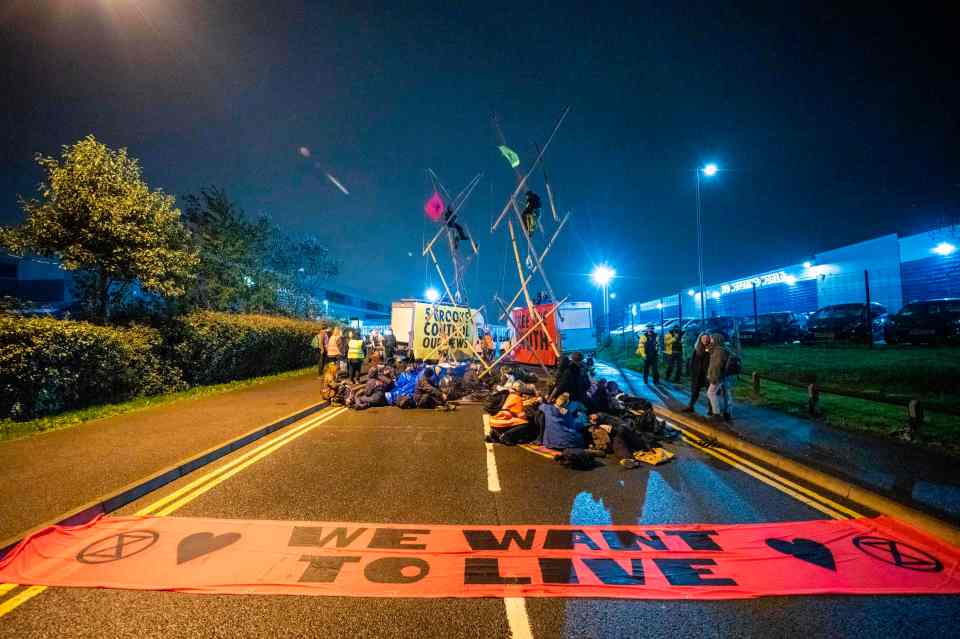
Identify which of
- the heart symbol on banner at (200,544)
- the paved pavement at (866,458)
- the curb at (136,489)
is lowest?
the heart symbol on banner at (200,544)

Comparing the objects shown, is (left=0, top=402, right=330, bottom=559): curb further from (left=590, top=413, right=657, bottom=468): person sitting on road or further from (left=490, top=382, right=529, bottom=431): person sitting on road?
(left=590, top=413, right=657, bottom=468): person sitting on road

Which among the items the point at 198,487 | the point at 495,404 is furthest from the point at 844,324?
the point at 198,487

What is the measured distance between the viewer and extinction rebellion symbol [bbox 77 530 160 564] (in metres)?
3.28

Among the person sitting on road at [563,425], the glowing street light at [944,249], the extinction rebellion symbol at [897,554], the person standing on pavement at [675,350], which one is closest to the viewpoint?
the extinction rebellion symbol at [897,554]

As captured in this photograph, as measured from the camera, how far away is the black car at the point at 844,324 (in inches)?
639

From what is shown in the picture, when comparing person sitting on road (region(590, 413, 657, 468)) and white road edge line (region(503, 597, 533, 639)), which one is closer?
white road edge line (region(503, 597, 533, 639))

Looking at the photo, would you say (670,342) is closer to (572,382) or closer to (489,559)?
(572,382)

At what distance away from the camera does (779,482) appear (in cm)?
508

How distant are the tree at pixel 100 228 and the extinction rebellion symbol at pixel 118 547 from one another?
9409mm

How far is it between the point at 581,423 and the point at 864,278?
55.4ft

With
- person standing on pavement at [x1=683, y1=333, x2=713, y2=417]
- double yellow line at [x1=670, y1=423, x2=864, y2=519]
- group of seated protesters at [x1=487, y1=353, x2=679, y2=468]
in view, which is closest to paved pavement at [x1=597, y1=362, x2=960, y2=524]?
double yellow line at [x1=670, y1=423, x2=864, y2=519]

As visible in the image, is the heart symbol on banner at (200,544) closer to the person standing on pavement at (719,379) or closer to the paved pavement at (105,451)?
the paved pavement at (105,451)

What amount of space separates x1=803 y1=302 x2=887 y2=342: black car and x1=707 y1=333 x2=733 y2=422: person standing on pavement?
41.4 ft

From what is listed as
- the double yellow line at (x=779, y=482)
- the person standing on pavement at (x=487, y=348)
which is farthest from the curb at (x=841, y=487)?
the person standing on pavement at (x=487, y=348)
